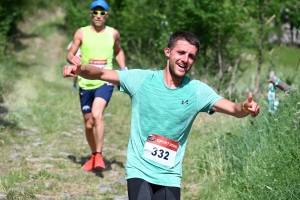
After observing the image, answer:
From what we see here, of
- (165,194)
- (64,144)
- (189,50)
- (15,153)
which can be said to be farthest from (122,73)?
(64,144)

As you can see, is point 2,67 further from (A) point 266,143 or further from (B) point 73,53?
(A) point 266,143

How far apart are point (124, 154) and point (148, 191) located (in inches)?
192

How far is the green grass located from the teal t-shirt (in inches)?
41.8

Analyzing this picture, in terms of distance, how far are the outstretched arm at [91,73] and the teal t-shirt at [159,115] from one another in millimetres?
60

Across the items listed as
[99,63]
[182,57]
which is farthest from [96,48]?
[182,57]

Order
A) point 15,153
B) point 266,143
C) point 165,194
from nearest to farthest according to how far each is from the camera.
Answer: point 165,194 < point 266,143 < point 15,153

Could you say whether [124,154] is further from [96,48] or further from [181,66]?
[181,66]

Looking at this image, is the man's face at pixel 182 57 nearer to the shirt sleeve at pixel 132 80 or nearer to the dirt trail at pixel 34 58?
the shirt sleeve at pixel 132 80

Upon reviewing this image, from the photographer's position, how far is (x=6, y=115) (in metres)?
10.9

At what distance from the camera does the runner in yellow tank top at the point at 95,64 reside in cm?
763

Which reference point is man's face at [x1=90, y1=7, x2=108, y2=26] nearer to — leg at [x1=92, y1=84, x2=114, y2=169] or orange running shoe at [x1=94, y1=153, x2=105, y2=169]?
leg at [x1=92, y1=84, x2=114, y2=169]

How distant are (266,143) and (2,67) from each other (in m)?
10.2

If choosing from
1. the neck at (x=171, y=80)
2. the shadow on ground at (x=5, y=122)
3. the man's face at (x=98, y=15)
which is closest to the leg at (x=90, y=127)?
the man's face at (x=98, y=15)

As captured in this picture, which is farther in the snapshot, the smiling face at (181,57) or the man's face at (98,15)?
the man's face at (98,15)
